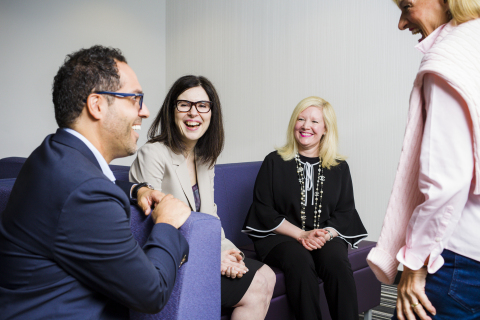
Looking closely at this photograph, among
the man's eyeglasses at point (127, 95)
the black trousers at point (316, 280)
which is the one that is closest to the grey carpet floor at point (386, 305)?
the black trousers at point (316, 280)

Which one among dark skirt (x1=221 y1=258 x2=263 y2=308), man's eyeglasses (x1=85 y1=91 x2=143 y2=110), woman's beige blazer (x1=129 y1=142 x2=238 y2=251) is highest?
man's eyeglasses (x1=85 y1=91 x2=143 y2=110)

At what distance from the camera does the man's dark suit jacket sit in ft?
2.96

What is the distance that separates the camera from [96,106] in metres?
1.09

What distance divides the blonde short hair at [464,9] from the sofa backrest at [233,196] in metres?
1.89

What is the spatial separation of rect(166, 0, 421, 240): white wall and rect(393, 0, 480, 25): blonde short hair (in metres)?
2.61

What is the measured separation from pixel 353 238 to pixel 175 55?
370cm

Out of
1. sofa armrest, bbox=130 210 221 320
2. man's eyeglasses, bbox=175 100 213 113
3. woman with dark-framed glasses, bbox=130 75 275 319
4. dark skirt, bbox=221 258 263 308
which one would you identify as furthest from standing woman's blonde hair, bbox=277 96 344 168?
sofa armrest, bbox=130 210 221 320

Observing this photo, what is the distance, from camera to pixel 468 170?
79cm

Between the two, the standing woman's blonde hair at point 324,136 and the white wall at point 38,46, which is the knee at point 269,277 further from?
the white wall at point 38,46

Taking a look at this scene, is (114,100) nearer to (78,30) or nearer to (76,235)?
(76,235)

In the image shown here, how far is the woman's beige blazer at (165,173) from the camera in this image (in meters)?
1.89

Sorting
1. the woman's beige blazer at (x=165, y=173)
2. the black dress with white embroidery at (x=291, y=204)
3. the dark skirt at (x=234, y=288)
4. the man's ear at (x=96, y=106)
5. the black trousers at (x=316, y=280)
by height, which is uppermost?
the man's ear at (x=96, y=106)

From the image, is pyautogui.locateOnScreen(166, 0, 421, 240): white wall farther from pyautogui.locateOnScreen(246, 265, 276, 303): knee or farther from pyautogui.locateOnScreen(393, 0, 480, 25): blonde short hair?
pyautogui.locateOnScreen(393, 0, 480, 25): blonde short hair

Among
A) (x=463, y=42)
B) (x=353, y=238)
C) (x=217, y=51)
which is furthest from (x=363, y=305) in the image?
(x=217, y=51)
